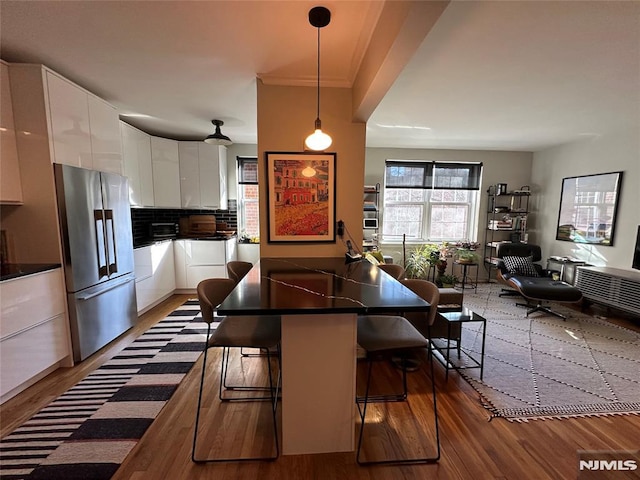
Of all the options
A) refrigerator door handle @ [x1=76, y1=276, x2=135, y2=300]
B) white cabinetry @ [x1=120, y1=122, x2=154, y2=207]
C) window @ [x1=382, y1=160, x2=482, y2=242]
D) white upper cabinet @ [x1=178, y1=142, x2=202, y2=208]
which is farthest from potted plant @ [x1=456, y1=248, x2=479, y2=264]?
white cabinetry @ [x1=120, y1=122, x2=154, y2=207]

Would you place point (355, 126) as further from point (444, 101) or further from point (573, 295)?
point (573, 295)

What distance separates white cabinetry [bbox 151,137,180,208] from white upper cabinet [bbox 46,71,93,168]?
1.58m

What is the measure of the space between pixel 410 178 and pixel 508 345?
3.32m

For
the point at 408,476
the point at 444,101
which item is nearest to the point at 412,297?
the point at 408,476

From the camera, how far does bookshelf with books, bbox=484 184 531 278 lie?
513 cm

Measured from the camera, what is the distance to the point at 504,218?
530cm

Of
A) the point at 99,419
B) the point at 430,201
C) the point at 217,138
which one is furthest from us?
the point at 430,201

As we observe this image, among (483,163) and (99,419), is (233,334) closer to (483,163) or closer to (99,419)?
(99,419)

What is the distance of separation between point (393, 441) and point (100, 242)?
3011mm

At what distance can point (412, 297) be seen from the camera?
1.45 meters

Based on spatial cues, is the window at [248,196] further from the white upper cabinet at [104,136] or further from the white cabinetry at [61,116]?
the white cabinetry at [61,116]

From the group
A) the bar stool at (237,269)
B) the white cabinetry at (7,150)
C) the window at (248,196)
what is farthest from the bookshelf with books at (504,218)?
the white cabinetry at (7,150)

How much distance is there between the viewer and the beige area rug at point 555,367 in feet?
6.52

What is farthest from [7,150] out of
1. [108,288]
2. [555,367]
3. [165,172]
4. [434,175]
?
[434,175]
